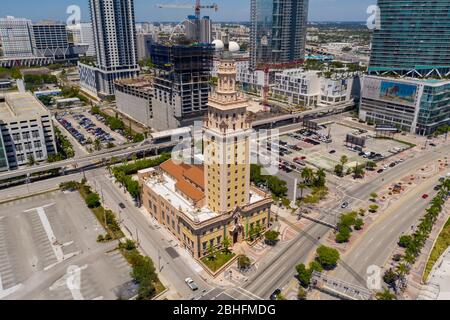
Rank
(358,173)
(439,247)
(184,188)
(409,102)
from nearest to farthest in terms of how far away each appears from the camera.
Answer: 1. (439,247)
2. (184,188)
3. (358,173)
4. (409,102)

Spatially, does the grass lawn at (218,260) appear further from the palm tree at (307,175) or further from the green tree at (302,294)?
the palm tree at (307,175)

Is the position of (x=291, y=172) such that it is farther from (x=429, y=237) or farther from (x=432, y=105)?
(x=432, y=105)

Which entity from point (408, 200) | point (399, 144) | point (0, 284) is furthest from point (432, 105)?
point (0, 284)

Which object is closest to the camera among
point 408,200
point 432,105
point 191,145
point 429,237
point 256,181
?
point 429,237

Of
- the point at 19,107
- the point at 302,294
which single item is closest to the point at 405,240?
the point at 302,294

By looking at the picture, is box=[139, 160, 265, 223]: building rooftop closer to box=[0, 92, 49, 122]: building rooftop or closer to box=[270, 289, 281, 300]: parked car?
box=[270, 289, 281, 300]: parked car

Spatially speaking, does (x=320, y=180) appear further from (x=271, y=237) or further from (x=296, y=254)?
(x=296, y=254)

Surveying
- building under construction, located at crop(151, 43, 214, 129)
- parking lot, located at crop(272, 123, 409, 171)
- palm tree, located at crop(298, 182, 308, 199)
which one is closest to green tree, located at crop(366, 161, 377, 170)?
parking lot, located at crop(272, 123, 409, 171)
